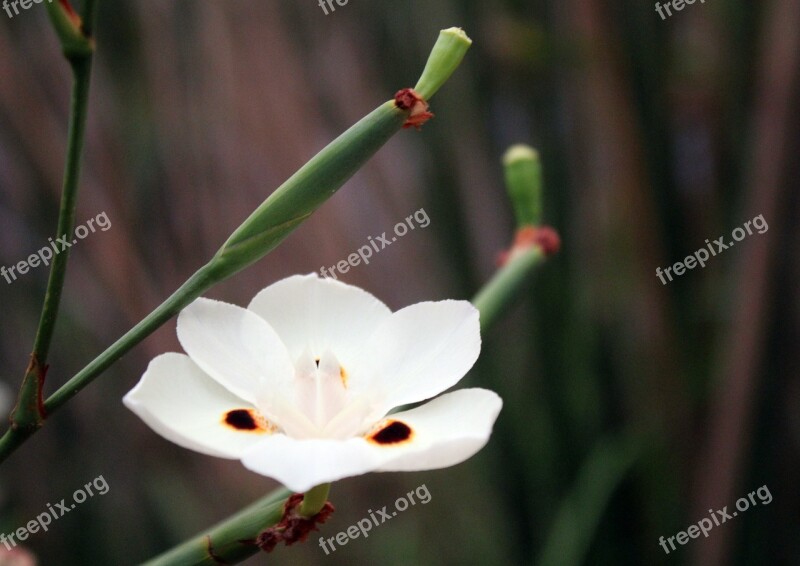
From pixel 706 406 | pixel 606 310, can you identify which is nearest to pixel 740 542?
pixel 706 406

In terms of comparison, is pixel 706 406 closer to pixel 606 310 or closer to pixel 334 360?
pixel 606 310

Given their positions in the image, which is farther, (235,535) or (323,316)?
(323,316)

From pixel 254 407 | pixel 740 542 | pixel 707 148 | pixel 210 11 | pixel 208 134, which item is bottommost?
pixel 740 542

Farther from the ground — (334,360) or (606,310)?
(334,360)
